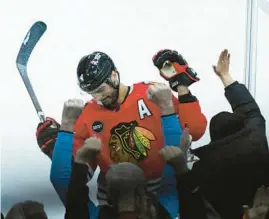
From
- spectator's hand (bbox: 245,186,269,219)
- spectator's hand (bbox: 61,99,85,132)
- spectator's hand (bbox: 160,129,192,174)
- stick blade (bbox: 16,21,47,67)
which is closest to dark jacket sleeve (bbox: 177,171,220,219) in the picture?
spectator's hand (bbox: 160,129,192,174)

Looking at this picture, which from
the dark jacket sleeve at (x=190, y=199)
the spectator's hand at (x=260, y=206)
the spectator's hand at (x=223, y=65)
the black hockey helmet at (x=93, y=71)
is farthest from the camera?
the spectator's hand at (x=223, y=65)

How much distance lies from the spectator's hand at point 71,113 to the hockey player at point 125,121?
1cm

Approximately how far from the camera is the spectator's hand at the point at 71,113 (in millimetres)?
2014

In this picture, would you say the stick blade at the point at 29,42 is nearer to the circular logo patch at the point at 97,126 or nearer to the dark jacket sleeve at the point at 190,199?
the circular logo patch at the point at 97,126

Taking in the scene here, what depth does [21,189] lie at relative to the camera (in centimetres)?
204

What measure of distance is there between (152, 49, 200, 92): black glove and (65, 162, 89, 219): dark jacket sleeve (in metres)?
0.37

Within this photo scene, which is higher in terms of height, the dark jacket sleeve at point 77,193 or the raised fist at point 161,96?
the raised fist at point 161,96

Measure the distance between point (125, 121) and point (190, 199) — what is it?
12.2 inches

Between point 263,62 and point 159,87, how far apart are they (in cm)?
40

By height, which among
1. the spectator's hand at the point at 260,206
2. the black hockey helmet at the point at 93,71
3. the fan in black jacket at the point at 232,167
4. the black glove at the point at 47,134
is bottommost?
the spectator's hand at the point at 260,206

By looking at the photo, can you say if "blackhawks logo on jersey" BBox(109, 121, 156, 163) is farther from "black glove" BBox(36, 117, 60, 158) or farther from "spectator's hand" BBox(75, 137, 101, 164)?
"black glove" BBox(36, 117, 60, 158)

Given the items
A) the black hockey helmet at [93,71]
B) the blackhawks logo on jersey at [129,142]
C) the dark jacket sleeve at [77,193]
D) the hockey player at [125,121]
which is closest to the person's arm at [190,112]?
the hockey player at [125,121]

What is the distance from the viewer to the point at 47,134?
2.06m

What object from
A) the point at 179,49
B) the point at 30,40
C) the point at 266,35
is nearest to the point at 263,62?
the point at 266,35
